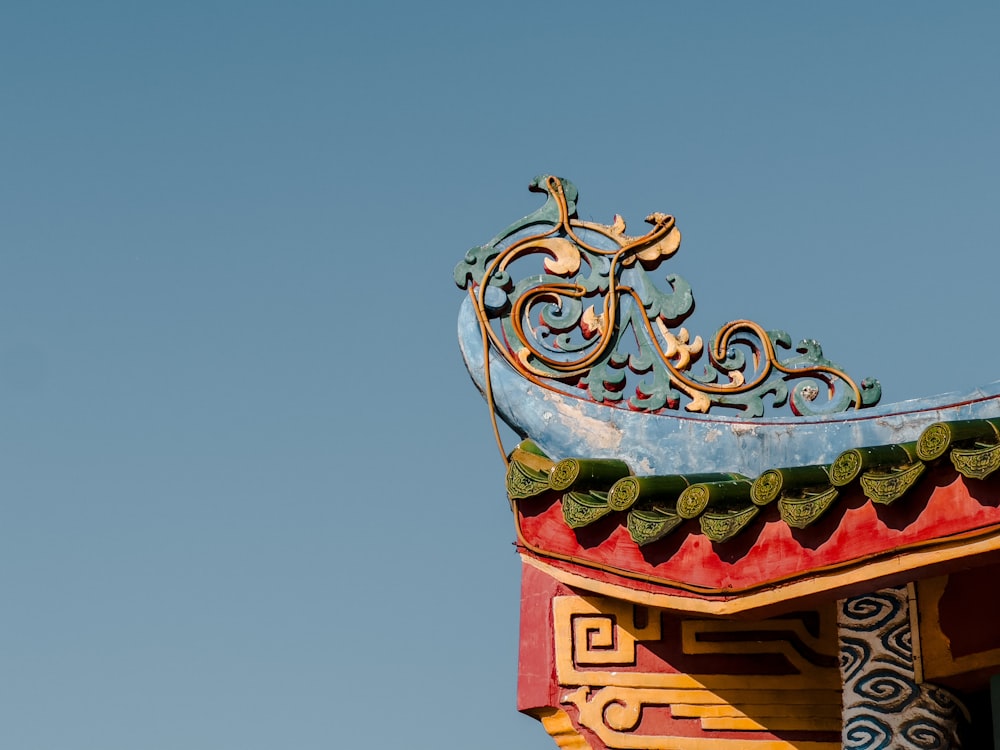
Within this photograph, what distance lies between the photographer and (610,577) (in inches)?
201

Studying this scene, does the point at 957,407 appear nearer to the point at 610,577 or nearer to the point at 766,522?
the point at 766,522

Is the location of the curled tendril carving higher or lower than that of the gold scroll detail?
higher

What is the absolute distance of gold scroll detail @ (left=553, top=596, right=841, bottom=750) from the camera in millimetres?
5328

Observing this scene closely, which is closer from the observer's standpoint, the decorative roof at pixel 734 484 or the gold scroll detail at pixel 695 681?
the decorative roof at pixel 734 484

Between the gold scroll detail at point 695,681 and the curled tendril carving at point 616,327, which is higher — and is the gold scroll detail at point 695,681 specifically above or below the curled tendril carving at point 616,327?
below

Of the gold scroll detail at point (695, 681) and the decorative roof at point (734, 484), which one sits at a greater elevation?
the decorative roof at point (734, 484)

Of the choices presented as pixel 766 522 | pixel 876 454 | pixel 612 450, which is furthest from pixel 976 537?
pixel 612 450

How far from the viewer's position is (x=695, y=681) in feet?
17.9

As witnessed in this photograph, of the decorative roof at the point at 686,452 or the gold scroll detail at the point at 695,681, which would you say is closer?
the decorative roof at the point at 686,452

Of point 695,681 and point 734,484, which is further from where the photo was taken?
point 695,681

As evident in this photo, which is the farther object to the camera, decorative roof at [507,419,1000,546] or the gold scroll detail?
the gold scroll detail

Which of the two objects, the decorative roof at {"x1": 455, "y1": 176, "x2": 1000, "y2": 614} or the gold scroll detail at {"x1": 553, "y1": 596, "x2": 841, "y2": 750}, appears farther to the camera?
the gold scroll detail at {"x1": 553, "y1": 596, "x2": 841, "y2": 750}

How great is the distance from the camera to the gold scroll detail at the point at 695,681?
533 centimetres

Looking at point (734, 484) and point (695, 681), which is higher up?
point (734, 484)
